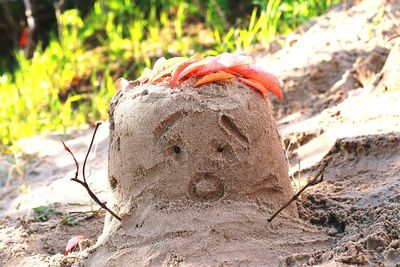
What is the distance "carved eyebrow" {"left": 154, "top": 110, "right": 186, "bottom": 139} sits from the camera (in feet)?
8.61

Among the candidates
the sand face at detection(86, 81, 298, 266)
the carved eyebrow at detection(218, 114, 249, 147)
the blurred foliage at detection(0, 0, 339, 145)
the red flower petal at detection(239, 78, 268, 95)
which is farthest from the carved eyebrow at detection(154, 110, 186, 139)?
the blurred foliage at detection(0, 0, 339, 145)

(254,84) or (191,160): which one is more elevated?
(254,84)

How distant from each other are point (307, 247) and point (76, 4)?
6242mm

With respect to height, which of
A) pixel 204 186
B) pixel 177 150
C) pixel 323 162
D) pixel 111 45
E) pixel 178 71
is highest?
pixel 178 71

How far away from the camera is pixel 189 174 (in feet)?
8.55

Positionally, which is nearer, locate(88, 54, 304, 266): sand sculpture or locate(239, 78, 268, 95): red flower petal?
locate(88, 54, 304, 266): sand sculpture

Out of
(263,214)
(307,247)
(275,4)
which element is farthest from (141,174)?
(275,4)

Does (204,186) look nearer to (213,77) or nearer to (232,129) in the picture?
(232,129)

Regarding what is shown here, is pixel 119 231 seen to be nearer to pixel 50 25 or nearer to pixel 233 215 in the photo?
pixel 233 215

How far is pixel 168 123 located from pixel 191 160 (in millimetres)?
158

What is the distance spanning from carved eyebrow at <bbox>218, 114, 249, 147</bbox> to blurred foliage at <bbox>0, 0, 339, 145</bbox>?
10.3 feet

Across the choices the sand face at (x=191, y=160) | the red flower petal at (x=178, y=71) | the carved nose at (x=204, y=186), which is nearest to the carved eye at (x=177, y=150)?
the sand face at (x=191, y=160)

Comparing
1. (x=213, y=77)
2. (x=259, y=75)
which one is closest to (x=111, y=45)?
(x=259, y=75)

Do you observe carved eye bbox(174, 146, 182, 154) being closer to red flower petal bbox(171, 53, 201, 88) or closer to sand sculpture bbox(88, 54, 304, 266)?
sand sculpture bbox(88, 54, 304, 266)
